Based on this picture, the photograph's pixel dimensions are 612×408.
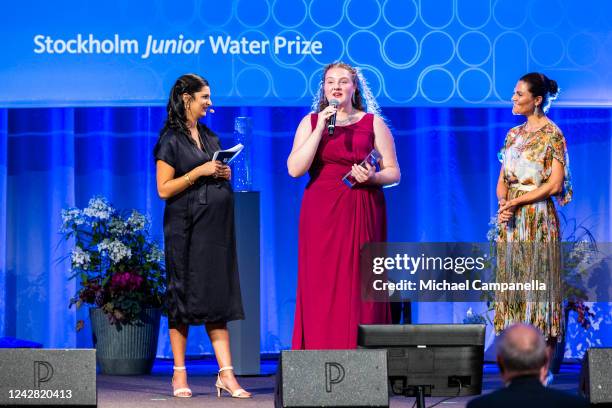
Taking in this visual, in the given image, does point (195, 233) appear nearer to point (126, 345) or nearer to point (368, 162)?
point (368, 162)

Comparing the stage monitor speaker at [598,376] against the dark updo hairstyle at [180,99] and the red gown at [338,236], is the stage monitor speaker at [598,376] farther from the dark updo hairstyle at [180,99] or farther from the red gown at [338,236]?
the dark updo hairstyle at [180,99]

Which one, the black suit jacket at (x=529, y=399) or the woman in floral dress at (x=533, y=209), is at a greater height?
the woman in floral dress at (x=533, y=209)

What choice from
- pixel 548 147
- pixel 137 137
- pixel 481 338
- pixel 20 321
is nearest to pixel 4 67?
pixel 137 137

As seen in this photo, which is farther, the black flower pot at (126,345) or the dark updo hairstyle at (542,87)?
the black flower pot at (126,345)

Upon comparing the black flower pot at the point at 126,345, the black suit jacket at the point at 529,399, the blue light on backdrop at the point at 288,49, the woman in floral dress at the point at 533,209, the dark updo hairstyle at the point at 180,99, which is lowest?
the black flower pot at the point at 126,345

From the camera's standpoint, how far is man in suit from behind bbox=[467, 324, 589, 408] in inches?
88.5

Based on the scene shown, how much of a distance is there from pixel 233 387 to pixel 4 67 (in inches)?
98.0

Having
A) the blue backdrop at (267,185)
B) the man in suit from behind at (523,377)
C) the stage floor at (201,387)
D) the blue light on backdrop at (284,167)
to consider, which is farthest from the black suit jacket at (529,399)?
the blue backdrop at (267,185)

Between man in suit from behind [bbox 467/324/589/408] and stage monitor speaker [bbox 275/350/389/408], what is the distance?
3.85ft

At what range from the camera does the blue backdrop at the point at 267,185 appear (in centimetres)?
735

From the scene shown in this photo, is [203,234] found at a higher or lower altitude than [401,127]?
lower

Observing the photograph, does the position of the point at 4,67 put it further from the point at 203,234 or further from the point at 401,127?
the point at 401,127

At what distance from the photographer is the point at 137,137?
24.3ft

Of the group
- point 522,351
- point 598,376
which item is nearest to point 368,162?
point 598,376
